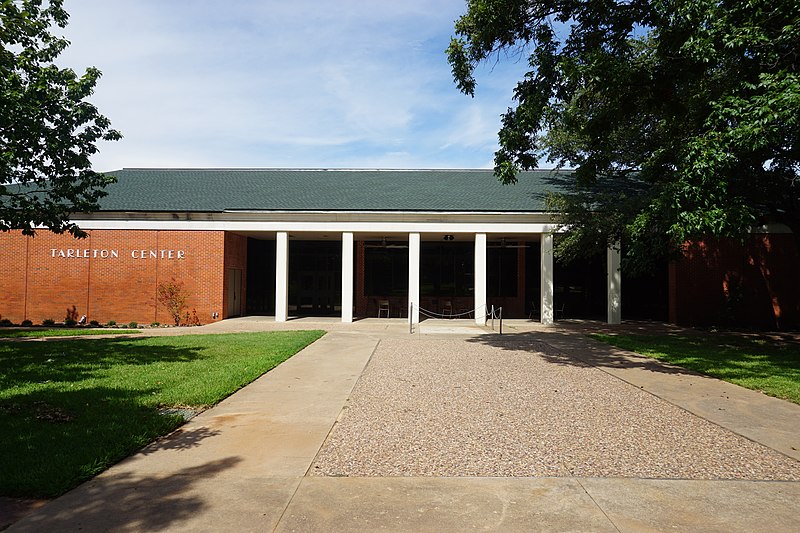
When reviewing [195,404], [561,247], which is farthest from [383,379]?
[561,247]

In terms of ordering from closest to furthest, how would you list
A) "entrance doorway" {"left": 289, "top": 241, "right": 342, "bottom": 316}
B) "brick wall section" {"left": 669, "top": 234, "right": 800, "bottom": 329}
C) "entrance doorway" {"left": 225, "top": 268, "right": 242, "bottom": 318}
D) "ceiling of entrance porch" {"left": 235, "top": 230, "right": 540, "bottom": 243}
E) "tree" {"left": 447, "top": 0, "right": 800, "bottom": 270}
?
"tree" {"left": 447, "top": 0, "right": 800, "bottom": 270} < "brick wall section" {"left": 669, "top": 234, "right": 800, "bottom": 329} < "entrance doorway" {"left": 225, "top": 268, "right": 242, "bottom": 318} < "ceiling of entrance porch" {"left": 235, "top": 230, "right": 540, "bottom": 243} < "entrance doorway" {"left": 289, "top": 241, "right": 342, "bottom": 316}

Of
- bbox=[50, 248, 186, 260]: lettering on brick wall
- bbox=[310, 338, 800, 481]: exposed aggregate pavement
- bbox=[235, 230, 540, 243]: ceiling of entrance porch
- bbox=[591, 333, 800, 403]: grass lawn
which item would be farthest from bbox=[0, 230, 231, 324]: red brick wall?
bbox=[591, 333, 800, 403]: grass lawn

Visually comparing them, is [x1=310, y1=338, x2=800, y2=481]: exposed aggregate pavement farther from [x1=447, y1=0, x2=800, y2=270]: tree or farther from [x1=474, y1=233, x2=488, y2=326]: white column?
[x1=474, y1=233, x2=488, y2=326]: white column

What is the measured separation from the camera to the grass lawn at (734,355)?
9781 mm

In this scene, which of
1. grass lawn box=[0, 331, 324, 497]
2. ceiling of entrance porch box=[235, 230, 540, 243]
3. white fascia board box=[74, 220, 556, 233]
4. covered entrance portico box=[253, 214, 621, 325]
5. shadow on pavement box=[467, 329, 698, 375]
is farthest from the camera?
covered entrance portico box=[253, 214, 621, 325]

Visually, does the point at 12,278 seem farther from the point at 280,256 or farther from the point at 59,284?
the point at 280,256

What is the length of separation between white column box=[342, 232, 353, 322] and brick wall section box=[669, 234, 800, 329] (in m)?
13.5

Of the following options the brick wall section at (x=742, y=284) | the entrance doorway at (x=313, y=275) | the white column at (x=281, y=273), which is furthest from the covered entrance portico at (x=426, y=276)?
the brick wall section at (x=742, y=284)

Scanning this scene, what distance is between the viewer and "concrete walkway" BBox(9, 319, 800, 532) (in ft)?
13.2

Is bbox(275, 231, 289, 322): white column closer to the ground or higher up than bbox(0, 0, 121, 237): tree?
closer to the ground

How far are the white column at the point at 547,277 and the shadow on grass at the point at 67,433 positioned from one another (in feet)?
55.8

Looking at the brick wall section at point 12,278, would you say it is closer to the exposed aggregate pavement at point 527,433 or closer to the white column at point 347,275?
the white column at point 347,275

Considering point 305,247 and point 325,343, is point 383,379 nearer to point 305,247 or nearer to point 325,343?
point 325,343

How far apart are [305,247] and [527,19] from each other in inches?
664
